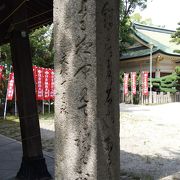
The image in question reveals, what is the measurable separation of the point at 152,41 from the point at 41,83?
584 inches

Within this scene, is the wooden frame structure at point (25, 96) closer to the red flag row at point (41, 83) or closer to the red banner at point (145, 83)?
the red flag row at point (41, 83)

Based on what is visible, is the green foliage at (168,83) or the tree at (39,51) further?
the green foliage at (168,83)

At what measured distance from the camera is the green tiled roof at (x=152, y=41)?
92.1 feet

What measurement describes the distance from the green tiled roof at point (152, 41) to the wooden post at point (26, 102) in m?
22.0

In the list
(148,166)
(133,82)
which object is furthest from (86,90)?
(133,82)

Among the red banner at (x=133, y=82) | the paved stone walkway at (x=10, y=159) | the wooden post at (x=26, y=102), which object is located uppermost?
the red banner at (x=133, y=82)

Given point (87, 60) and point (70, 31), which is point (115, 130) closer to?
point (87, 60)

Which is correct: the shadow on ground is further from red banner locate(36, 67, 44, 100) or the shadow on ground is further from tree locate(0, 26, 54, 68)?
tree locate(0, 26, 54, 68)

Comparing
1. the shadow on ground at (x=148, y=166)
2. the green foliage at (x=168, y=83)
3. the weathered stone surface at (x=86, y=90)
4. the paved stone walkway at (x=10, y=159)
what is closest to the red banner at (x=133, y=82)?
the green foliage at (x=168, y=83)

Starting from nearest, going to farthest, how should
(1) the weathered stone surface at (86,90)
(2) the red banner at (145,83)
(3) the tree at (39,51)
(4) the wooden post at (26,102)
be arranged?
(1) the weathered stone surface at (86,90)
(4) the wooden post at (26,102)
(3) the tree at (39,51)
(2) the red banner at (145,83)

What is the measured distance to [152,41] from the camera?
29.5 metres

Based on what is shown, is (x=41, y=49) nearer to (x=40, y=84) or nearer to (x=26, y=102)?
(x=40, y=84)

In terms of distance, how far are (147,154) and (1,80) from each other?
36.8 feet

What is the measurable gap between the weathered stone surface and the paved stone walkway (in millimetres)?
3742
